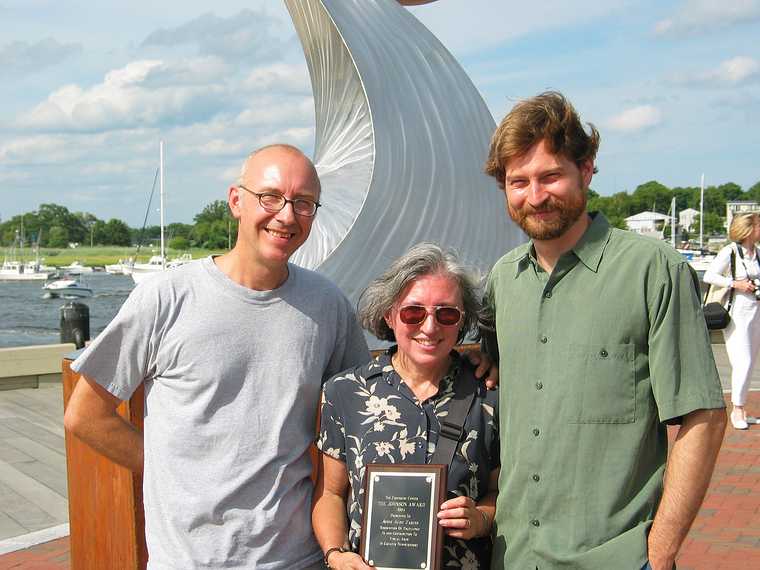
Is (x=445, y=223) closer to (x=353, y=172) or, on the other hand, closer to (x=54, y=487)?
(x=353, y=172)

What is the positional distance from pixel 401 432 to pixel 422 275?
1.31 ft

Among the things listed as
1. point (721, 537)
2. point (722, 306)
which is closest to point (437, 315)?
point (721, 537)

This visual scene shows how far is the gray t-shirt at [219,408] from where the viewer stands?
7.30 ft

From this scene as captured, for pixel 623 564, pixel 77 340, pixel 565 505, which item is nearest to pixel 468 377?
pixel 565 505

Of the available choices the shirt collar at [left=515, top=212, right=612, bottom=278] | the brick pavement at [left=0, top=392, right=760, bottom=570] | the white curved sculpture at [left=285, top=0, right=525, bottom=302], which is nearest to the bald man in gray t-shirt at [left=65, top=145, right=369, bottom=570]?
the shirt collar at [left=515, top=212, right=612, bottom=278]

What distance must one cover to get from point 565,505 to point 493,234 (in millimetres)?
4576

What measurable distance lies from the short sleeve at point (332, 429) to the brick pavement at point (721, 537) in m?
2.66

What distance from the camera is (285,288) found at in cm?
237

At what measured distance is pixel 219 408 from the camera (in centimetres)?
226

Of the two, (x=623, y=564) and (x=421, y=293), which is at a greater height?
(x=421, y=293)

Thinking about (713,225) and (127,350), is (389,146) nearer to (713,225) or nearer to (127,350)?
(127,350)

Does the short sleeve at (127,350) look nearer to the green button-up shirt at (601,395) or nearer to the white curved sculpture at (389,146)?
the green button-up shirt at (601,395)

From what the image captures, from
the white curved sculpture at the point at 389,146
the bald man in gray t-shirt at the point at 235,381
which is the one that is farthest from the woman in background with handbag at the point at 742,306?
the bald man in gray t-shirt at the point at 235,381

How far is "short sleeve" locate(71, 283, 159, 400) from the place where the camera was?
2.30 metres
